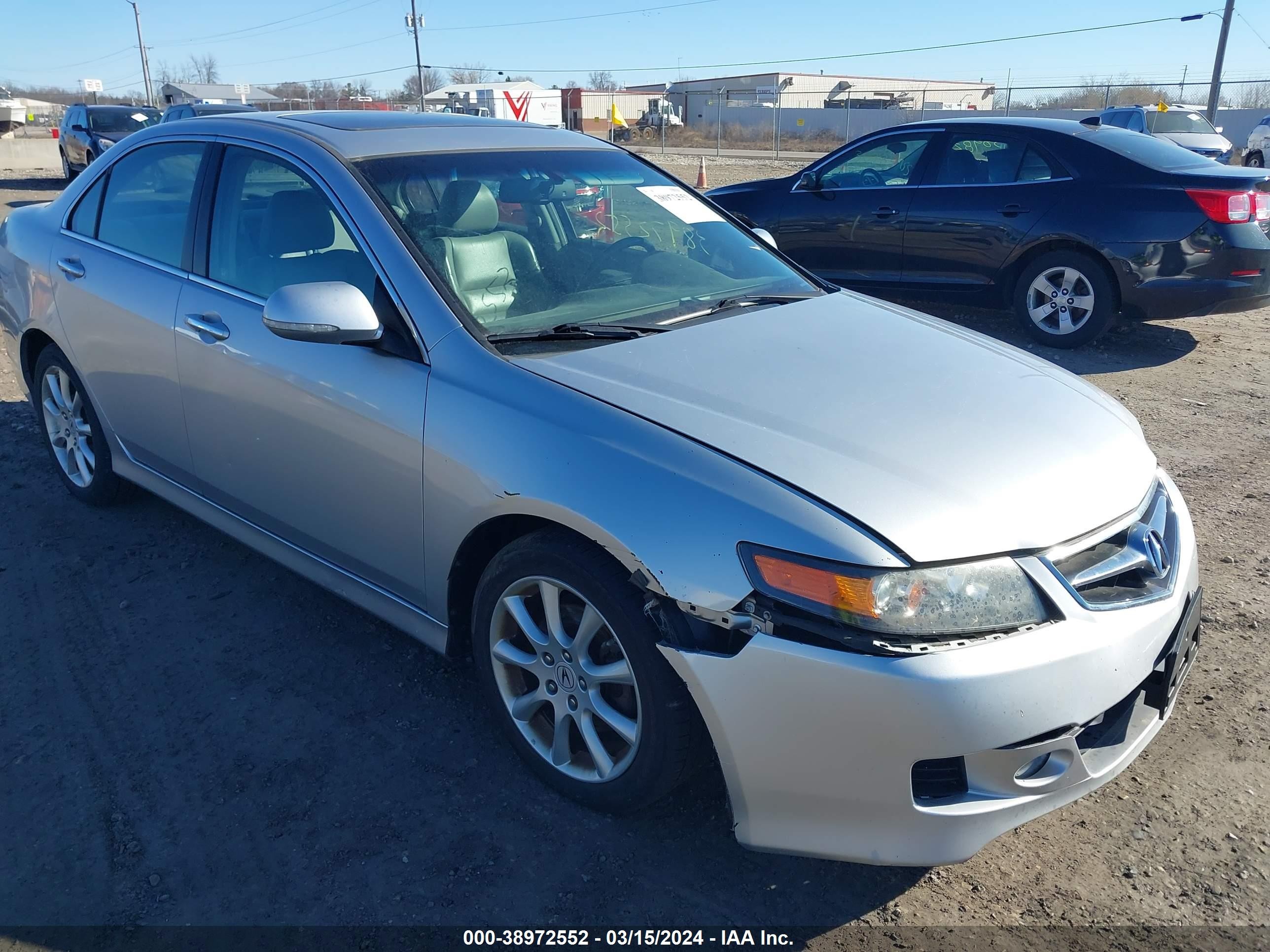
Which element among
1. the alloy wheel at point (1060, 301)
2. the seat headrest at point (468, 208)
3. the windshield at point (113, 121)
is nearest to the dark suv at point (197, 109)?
the windshield at point (113, 121)

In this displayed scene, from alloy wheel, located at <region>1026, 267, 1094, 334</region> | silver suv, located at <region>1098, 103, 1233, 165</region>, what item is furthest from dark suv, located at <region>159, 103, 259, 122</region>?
silver suv, located at <region>1098, 103, 1233, 165</region>

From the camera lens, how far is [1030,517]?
7.19ft

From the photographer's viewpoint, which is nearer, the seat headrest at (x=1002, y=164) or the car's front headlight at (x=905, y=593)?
the car's front headlight at (x=905, y=593)

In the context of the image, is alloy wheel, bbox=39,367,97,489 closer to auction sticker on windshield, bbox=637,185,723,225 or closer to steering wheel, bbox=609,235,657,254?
steering wheel, bbox=609,235,657,254

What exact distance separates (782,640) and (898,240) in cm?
646

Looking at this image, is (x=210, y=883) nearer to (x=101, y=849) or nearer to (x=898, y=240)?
(x=101, y=849)

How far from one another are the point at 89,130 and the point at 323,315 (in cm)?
2026

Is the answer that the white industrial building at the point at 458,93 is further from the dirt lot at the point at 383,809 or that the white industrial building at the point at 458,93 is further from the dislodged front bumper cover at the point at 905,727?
the dislodged front bumper cover at the point at 905,727

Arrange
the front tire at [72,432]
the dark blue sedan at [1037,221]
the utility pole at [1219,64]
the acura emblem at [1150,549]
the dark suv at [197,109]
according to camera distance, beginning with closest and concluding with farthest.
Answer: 1. the acura emblem at [1150,549]
2. the front tire at [72,432]
3. the dark blue sedan at [1037,221]
4. the dark suv at [197,109]
5. the utility pole at [1219,64]

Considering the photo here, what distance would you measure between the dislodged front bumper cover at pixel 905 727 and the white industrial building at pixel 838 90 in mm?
55055

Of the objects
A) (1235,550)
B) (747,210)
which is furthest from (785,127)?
(1235,550)

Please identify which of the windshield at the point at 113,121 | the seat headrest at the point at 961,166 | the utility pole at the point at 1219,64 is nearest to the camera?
the seat headrest at the point at 961,166

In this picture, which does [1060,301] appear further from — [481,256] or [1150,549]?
[481,256]

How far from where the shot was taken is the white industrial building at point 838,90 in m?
58.9
